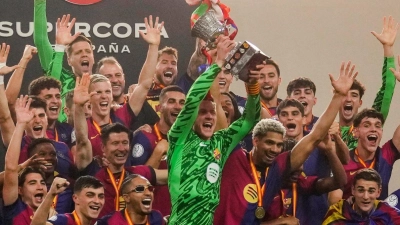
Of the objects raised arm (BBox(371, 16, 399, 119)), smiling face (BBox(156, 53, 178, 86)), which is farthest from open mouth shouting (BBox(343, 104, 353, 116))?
smiling face (BBox(156, 53, 178, 86))

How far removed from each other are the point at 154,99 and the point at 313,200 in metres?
1.42

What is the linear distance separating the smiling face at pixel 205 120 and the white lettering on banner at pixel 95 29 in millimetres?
2841

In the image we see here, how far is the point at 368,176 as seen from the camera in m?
6.68

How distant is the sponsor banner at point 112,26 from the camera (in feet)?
28.7

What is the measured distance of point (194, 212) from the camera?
5.99 metres

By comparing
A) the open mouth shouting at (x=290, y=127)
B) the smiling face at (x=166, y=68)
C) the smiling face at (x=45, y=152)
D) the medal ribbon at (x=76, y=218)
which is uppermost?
the smiling face at (x=166, y=68)

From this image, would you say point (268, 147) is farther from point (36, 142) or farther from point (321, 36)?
point (321, 36)

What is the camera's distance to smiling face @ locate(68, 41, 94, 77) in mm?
7516

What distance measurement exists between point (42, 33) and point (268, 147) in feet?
6.75

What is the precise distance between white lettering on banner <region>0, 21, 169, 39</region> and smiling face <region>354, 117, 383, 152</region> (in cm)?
226

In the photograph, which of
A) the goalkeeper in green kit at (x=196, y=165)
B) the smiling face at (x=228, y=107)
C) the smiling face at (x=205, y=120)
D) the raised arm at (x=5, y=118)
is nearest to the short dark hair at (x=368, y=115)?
the smiling face at (x=228, y=107)

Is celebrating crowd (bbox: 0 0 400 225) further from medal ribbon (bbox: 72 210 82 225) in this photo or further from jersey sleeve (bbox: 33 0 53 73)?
jersey sleeve (bbox: 33 0 53 73)

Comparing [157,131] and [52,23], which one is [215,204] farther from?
[52,23]

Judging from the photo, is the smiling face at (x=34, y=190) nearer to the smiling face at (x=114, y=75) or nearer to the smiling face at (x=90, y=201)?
the smiling face at (x=90, y=201)
